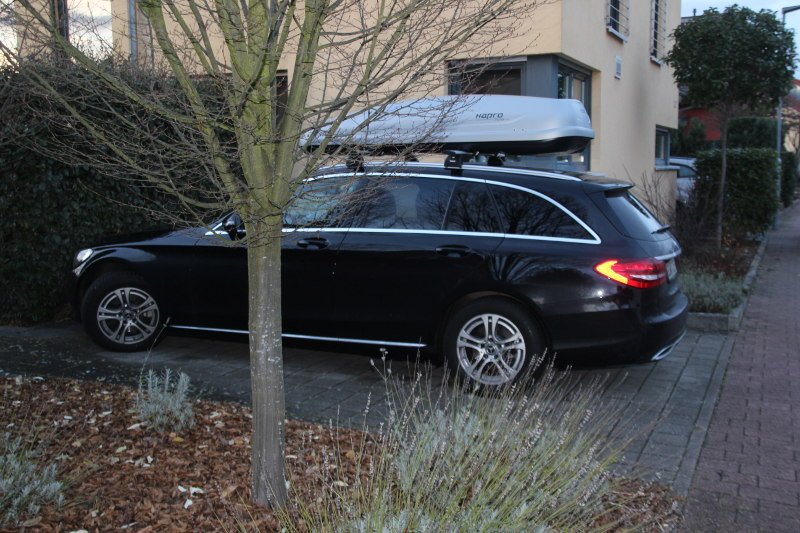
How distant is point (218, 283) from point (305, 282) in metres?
0.81

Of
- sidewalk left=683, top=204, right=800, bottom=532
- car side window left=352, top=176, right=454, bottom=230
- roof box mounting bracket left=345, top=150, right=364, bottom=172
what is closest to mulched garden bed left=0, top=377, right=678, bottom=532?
sidewalk left=683, top=204, right=800, bottom=532

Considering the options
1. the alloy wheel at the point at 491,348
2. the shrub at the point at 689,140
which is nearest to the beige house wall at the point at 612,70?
the alloy wheel at the point at 491,348

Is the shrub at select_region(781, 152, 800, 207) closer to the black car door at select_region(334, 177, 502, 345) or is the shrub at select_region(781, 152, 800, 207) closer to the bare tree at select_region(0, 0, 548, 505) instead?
the black car door at select_region(334, 177, 502, 345)

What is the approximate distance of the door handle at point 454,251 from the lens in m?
5.98

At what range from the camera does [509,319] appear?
583 cm

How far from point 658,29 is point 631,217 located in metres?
12.7

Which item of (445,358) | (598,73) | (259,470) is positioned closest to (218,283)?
(445,358)

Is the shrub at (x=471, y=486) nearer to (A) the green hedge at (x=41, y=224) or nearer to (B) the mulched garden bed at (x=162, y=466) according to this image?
(B) the mulched garden bed at (x=162, y=466)

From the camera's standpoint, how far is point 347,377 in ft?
21.1

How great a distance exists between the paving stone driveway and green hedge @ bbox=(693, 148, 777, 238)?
7.45 meters

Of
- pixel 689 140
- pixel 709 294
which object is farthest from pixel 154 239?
pixel 689 140

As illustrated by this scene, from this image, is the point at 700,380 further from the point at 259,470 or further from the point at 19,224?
the point at 19,224

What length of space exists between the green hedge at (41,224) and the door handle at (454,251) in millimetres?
3424

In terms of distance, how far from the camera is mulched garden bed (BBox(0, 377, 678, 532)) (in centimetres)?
351
